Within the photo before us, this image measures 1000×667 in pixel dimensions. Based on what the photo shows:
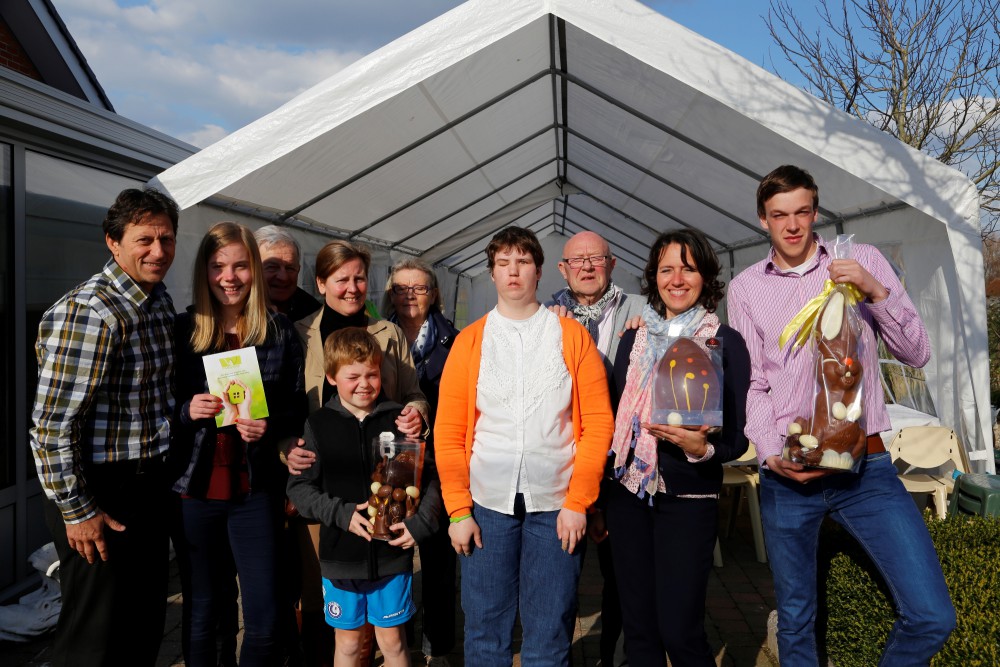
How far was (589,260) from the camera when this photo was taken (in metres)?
2.89

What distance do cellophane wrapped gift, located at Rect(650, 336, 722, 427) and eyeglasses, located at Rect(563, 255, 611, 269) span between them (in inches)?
Answer: 29.9

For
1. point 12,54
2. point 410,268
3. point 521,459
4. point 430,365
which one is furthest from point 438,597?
point 12,54

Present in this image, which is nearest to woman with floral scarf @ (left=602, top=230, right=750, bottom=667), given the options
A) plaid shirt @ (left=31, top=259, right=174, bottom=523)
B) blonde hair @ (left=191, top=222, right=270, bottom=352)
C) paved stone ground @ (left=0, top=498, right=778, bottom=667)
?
paved stone ground @ (left=0, top=498, right=778, bottom=667)

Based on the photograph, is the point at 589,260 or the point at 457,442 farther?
the point at 589,260

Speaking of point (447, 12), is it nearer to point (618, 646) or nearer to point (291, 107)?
point (291, 107)

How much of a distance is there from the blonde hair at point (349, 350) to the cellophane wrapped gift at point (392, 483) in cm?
30

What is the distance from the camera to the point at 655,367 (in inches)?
90.0

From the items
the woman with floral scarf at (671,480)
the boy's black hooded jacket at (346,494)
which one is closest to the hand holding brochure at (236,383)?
the boy's black hooded jacket at (346,494)

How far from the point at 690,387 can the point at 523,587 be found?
895 mm

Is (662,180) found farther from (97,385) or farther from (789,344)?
(97,385)

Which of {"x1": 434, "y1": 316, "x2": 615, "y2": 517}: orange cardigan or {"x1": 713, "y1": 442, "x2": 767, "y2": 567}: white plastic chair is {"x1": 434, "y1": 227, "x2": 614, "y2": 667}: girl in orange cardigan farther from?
{"x1": 713, "y1": 442, "x2": 767, "y2": 567}: white plastic chair

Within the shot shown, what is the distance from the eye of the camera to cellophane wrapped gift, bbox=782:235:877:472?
209 cm

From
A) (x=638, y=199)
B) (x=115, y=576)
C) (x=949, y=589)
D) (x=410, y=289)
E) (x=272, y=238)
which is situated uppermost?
(x=638, y=199)

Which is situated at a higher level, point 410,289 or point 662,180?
point 662,180
